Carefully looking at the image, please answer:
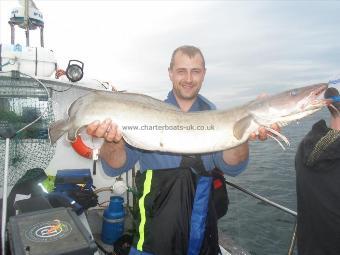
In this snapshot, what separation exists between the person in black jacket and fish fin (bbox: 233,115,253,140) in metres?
0.69

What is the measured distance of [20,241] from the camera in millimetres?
3197

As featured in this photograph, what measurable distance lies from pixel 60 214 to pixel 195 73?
2410mm

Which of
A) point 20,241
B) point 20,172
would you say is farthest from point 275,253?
Result: point 20,241

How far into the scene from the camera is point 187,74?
3893 mm

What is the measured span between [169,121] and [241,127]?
791 mm

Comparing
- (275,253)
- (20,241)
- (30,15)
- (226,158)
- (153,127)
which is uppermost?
(30,15)

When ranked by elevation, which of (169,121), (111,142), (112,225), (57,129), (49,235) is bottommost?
(112,225)

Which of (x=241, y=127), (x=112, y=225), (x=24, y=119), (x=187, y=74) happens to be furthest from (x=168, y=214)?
(x=24, y=119)

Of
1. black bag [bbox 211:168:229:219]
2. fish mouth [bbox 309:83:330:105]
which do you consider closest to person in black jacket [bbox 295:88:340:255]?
fish mouth [bbox 309:83:330:105]

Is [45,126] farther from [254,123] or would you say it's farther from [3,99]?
[254,123]

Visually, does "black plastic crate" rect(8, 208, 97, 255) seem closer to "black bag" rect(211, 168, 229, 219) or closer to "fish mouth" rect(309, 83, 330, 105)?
"black bag" rect(211, 168, 229, 219)

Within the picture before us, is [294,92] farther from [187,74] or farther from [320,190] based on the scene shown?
[187,74]

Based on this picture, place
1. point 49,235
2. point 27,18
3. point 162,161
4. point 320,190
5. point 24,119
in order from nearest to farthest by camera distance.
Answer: point 320,190 → point 49,235 → point 162,161 → point 24,119 → point 27,18

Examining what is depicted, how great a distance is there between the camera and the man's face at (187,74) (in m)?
3.90
